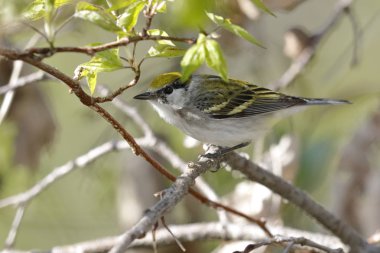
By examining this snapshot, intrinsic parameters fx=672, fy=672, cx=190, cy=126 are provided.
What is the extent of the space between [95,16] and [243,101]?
2.32m

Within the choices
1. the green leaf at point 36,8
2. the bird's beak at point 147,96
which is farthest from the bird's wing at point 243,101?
the green leaf at point 36,8

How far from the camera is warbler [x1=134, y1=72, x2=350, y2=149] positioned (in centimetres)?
363

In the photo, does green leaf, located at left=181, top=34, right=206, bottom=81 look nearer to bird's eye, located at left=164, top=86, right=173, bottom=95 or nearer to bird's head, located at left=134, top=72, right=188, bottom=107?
bird's head, located at left=134, top=72, right=188, bottom=107

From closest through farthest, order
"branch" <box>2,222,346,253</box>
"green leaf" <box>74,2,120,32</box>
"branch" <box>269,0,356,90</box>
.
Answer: "green leaf" <box>74,2,120,32</box>
"branch" <box>2,222,346,253</box>
"branch" <box>269,0,356,90</box>

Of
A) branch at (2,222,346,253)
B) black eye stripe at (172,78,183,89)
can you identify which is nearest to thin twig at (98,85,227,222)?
branch at (2,222,346,253)

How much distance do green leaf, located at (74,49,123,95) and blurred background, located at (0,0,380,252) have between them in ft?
1.03

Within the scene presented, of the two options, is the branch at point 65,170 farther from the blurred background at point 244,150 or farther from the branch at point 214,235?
the blurred background at point 244,150

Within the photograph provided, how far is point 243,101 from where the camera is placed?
392 cm

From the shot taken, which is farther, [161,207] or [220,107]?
[220,107]

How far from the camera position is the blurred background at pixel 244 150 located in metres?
4.02

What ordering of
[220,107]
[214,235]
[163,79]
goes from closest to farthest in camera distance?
[214,235] < [163,79] < [220,107]

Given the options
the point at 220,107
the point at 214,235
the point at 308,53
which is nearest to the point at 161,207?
the point at 214,235

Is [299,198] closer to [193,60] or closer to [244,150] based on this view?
[193,60]

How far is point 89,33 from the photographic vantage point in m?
6.09
